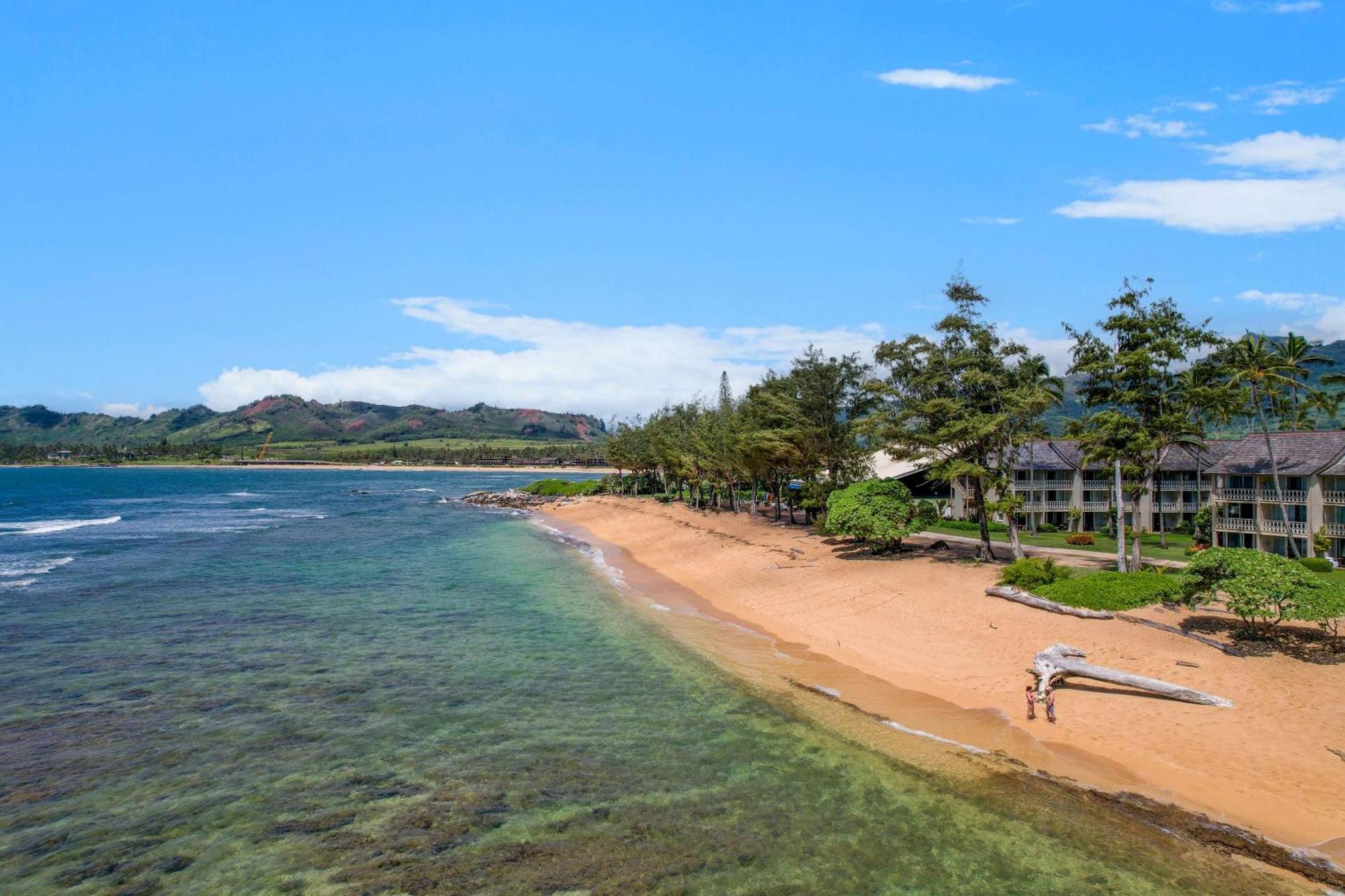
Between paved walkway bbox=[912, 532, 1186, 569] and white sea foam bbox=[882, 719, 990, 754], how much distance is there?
21.9m

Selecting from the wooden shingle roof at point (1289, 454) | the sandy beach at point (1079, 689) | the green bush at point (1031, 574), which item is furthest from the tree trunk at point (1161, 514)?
the green bush at point (1031, 574)

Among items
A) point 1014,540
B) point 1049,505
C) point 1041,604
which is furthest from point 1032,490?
point 1041,604

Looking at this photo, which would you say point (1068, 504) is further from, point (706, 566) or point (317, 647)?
point (317, 647)

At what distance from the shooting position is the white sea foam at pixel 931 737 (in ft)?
61.1

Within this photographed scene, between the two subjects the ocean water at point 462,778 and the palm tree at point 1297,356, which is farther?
the palm tree at point 1297,356

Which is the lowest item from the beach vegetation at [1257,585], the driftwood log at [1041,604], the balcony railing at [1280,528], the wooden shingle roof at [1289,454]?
the driftwood log at [1041,604]

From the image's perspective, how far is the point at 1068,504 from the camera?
2491 inches

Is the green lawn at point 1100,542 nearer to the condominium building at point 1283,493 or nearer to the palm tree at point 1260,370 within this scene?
the condominium building at point 1283,493

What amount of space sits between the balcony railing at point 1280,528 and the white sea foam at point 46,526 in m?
98.0

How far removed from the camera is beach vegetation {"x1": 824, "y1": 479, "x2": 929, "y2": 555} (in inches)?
1576

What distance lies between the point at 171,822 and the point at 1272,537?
191 feet

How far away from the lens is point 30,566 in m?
49.2

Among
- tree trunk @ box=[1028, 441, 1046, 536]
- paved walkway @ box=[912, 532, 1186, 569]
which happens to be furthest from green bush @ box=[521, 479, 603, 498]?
paved walkway @ box=[912, 532, 1186, 569]

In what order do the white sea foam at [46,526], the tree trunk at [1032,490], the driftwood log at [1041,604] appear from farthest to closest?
the white sea foam at [46,526], the tree trunk at [1032,490], the driftwood log at [1041,604]
